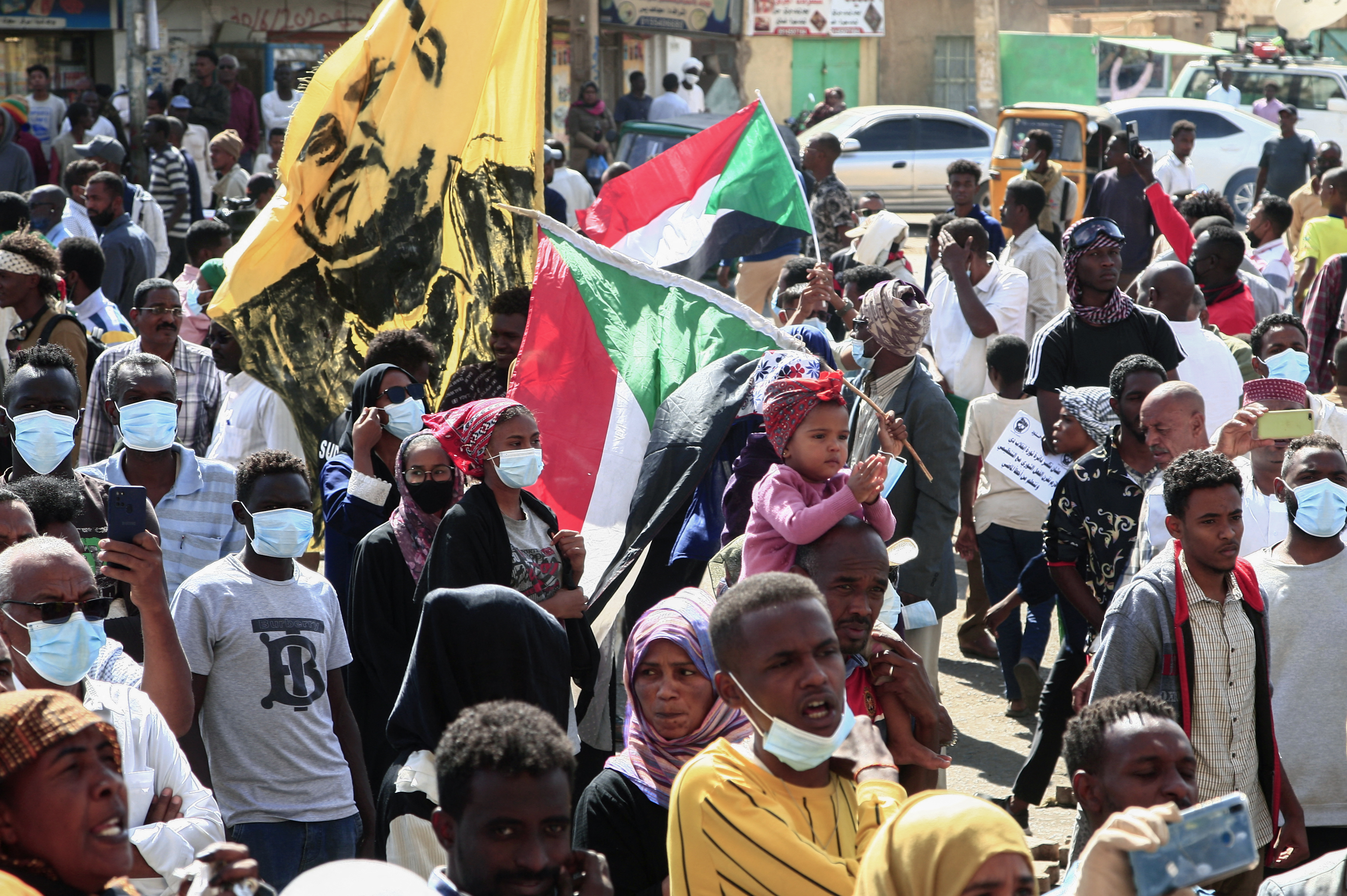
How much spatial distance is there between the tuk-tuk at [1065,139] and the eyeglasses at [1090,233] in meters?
10.5

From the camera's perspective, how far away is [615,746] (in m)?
4.52

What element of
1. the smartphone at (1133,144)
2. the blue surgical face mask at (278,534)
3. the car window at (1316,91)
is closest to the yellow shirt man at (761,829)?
the blue surgical face mask at (278,534)

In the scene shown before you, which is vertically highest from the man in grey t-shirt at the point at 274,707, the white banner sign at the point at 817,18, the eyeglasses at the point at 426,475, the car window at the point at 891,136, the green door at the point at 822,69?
the white banner sign at the point at 817,18

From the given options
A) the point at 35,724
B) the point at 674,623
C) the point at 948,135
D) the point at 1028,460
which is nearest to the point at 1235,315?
the point at 1028,460

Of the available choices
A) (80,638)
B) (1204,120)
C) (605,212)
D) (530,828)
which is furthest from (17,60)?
(530,828)

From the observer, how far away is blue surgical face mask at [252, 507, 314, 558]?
394cm

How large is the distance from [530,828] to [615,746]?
207cm

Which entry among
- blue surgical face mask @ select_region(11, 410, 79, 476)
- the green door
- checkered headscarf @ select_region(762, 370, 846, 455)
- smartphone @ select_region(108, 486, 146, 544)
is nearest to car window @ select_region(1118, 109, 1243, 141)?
the green door

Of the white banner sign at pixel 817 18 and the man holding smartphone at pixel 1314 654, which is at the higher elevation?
the white banner sign at pixel 817 18

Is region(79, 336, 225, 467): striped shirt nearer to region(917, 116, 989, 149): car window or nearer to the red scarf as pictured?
the red scarf

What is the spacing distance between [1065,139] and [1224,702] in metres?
14.9

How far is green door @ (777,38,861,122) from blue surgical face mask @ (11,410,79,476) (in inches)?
957

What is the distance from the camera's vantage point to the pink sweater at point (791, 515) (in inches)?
147

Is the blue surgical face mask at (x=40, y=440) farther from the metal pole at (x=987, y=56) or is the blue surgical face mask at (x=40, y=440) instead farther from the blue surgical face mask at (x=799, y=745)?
the metal pole at (x=987, y=56)
